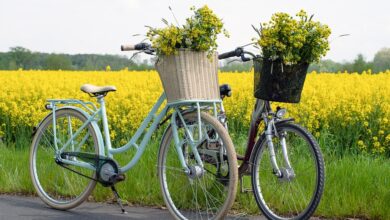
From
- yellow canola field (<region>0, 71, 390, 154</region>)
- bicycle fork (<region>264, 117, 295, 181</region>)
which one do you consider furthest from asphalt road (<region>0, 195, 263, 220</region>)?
yellow canola field (<region>0, 71, 390, 154</region>)

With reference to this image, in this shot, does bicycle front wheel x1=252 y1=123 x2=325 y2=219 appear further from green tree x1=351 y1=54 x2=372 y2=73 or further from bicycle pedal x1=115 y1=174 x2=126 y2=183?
green tree x1=351 y1=54 x2=372 y2=73

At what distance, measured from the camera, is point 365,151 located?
314 inches

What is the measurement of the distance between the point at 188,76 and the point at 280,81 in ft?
1.99

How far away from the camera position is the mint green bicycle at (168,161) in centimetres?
486

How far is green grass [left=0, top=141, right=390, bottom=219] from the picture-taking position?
523 centimetres

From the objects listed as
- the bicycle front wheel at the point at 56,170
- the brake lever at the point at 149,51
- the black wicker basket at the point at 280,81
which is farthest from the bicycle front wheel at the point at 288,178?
the bicycle front wheel at the point at 56,170

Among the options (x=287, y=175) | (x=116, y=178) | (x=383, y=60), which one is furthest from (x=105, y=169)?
(x=383, y=60)

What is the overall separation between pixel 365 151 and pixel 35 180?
3.76 m

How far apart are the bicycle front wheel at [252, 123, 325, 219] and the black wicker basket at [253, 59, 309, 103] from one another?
0.68 feet

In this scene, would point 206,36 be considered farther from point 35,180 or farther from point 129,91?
point 129,91

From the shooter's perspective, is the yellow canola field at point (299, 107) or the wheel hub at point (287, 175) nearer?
the wheel hub at point (287, 175)

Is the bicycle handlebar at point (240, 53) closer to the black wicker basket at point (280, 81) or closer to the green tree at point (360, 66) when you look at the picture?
the black wicker basket at point (280, 81)

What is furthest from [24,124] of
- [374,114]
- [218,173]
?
[218,173]

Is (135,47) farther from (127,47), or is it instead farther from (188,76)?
(188,76)
